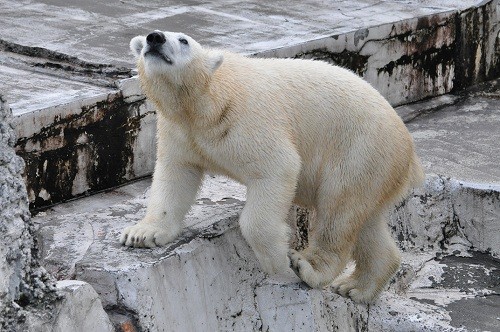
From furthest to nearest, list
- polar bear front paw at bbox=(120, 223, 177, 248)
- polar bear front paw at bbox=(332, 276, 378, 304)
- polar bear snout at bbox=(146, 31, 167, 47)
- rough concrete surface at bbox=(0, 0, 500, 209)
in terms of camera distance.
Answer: rough concrete surface at bbox=(0, 0, 500, 209) < polar bear front paw at bbox=(332, 276, 378, 304) < polar bear front paw at bbox=(120, 223, 177, 248) < polar bear snout at bbox=(146, 31, 167, 47)

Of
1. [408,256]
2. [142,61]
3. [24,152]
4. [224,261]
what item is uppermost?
[142,61]

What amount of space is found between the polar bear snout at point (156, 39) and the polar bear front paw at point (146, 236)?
0.86 m

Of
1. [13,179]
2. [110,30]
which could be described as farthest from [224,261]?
[110,30]

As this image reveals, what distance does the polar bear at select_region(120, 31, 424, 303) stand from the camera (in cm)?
425

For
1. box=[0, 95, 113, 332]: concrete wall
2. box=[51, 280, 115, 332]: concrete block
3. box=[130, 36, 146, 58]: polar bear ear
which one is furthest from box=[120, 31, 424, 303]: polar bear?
box=[0, 95, 113, 332]: concrete wall

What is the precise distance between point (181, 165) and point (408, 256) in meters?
1.82

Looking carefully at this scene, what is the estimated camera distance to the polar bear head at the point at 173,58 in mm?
4035

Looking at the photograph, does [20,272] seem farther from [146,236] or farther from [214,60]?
[214,60]

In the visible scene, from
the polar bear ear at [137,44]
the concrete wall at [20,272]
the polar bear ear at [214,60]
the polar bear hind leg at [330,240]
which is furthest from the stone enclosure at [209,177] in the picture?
the polar bear ear at [214,60]

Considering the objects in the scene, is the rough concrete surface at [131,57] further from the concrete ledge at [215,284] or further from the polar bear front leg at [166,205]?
the polar bear front leg at [166,205]

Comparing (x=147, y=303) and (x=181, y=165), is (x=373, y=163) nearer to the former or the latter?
(x=181, y=165)

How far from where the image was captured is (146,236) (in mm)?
4445

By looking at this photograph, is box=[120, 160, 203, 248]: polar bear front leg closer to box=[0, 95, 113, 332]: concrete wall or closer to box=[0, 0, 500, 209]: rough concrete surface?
box=[0, 95, 113, 332]: concrete wall

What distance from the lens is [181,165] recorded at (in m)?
4.46
